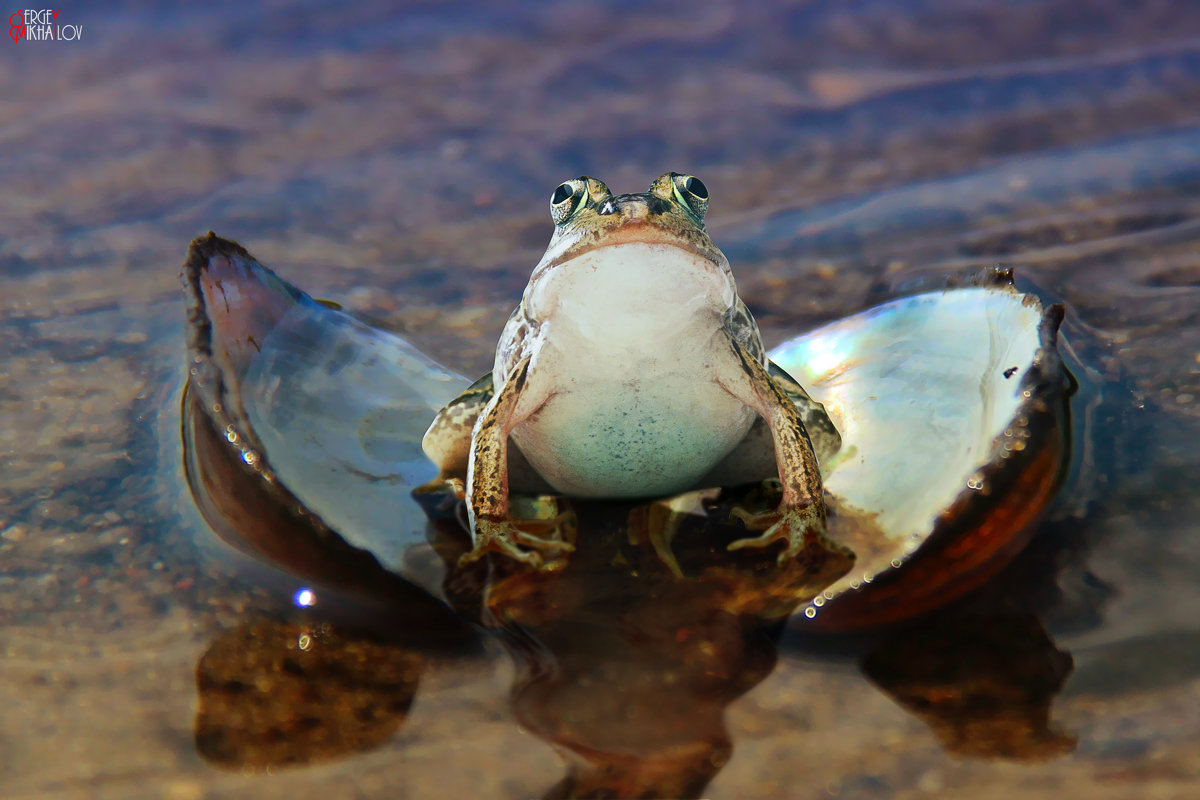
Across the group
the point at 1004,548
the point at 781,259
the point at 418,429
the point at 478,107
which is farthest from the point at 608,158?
the point at 1004,548

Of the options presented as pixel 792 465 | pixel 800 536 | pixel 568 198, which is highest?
pixel 568 198

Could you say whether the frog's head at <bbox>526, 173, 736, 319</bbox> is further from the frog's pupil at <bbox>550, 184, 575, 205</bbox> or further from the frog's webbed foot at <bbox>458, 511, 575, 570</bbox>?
the frog's webbed foot at <bbox>458, 511, 575, 570</bbox>

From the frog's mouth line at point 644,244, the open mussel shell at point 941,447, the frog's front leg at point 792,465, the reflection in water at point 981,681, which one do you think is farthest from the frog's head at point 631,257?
the reflection in water at point 981,681

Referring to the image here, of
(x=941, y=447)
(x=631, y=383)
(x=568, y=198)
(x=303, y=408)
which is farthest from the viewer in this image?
(x=303, y=408)

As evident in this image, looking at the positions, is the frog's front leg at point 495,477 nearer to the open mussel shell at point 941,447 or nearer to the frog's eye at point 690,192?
the frog's eye at point 690,192

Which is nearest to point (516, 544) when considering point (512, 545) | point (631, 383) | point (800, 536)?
point (512, 545)

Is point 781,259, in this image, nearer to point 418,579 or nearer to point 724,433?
point 724,433

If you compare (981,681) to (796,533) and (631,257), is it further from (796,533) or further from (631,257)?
(631,257)
